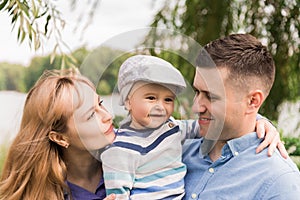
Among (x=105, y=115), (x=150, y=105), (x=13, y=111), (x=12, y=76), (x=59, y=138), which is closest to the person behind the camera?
(x=150, y=105)

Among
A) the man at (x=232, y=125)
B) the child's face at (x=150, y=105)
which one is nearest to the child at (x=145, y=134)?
the child's face at (x=150, y=105)

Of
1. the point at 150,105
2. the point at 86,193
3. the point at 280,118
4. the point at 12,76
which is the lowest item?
the point at 12,76

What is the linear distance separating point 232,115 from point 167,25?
2494 mm

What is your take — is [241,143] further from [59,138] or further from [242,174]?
[59,138]

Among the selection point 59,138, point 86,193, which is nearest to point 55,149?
point 59,138

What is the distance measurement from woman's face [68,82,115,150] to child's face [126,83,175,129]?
0.32ft

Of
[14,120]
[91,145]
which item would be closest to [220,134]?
[91,145]

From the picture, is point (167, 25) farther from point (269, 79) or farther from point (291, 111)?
point (269, 79)

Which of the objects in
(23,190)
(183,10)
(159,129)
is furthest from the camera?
(183,10)

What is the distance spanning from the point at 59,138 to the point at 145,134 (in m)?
0.34

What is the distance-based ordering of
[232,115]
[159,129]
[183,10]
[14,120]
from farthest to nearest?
[183,10] < [14,120] < [232,115] < [159,129]

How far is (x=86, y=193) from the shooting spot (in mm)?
1855

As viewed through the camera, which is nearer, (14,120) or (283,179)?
(283,179)

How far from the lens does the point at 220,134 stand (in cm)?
177
